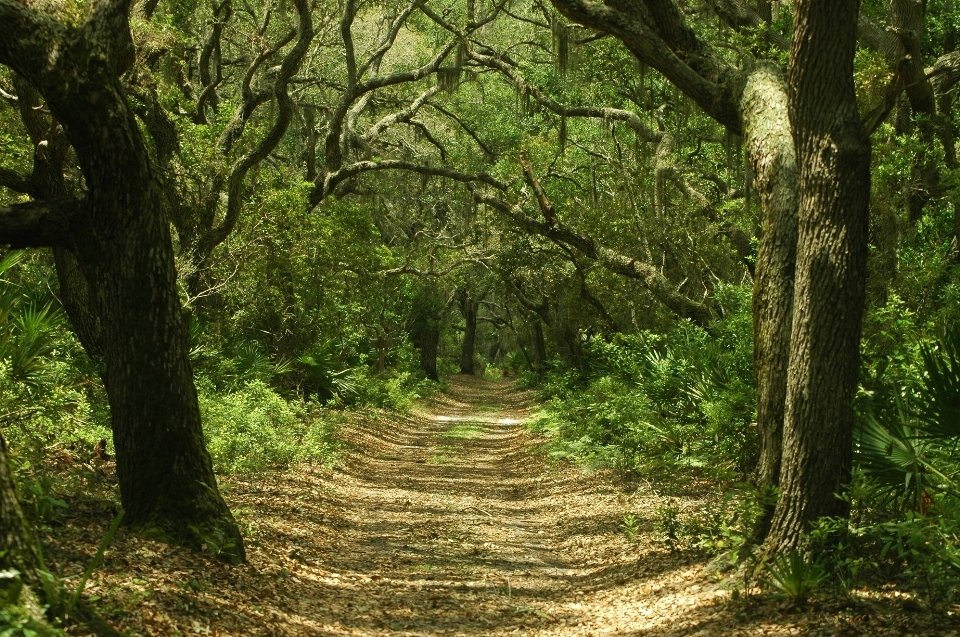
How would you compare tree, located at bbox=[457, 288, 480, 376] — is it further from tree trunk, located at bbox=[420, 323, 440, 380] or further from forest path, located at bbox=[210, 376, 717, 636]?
forest path, located at bbox=[210, 376, 717, 636]

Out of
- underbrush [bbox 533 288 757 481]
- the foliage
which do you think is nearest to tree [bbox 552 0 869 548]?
the foliage

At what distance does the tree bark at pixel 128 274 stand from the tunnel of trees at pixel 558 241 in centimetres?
2

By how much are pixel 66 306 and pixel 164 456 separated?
8.14 ft

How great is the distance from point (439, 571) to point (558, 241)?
10531 millimetres

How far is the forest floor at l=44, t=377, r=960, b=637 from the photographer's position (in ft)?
19.2

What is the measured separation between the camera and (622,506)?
11.4 metres

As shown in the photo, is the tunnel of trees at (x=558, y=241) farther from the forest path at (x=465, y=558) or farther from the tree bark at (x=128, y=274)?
the forest path at (x=465, y=558)

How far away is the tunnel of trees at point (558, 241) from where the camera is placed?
629 cm

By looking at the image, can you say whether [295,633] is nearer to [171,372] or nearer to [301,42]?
[171,372]

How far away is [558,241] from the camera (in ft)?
59.8

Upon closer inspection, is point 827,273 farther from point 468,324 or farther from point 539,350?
point 468,324

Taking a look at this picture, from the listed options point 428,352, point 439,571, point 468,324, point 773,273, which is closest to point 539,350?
point 428,352

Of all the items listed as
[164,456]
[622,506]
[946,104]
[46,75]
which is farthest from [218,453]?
[946,104]

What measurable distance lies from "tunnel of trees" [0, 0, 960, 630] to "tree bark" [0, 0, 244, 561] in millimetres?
20
